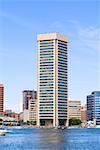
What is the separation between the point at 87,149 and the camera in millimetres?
61938

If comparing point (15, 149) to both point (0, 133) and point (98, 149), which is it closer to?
point (98, 149)

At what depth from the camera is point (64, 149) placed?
201 feet

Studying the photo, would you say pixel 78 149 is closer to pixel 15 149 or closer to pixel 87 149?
pixel 87 149

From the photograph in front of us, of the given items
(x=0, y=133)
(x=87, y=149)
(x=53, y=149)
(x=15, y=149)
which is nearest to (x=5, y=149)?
(x=15, y=149)

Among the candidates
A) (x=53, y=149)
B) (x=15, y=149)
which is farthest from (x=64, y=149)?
(x=15, y=149)

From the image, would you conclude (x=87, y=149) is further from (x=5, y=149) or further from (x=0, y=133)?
(x=0, y=133)

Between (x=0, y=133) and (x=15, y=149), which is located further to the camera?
(x=0, y=133)

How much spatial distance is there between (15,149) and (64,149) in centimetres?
604

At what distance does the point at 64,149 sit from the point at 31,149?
409 cm

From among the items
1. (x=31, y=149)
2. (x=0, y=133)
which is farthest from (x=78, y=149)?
(x=0, y=133)

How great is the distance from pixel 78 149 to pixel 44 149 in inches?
169

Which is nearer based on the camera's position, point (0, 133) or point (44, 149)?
point (44, 149)

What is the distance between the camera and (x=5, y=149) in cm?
6147

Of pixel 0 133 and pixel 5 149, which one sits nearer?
pixel 5 149
